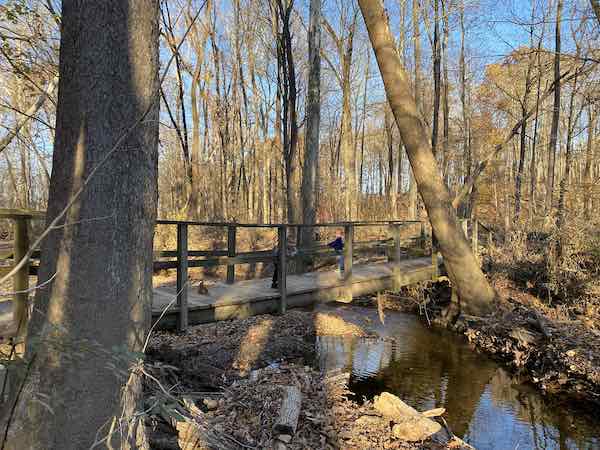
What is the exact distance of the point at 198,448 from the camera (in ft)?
12.4

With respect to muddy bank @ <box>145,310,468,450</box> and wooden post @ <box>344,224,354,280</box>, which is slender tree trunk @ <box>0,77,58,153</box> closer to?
muddy bank @ <box>145,310,468,450</box>

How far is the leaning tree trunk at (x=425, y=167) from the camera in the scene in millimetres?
9086

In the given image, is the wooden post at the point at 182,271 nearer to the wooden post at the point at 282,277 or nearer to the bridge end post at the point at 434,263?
the wooden post at the point at 282,277

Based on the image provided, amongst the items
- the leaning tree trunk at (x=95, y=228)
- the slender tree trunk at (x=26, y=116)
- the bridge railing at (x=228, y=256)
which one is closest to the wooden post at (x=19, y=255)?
the slender tree trunk at (x=26, y=116)

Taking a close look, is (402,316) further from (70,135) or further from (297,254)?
(70,135)

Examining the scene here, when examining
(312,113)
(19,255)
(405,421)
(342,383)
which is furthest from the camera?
(312,113)

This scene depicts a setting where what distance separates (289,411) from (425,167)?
6558 millimetres

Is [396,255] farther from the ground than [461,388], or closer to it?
farther from the ground

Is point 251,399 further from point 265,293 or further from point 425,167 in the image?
point 425,167

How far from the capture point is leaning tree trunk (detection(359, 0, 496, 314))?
9086 millimetres

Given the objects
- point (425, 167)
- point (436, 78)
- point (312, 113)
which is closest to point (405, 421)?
point (425, 167)

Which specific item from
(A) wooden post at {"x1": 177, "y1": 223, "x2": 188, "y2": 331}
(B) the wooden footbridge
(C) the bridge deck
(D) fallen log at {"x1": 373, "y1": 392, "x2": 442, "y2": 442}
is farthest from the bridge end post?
(A) wooden post at {"x1": 177, "y1": 223, "x2": 188, "y2": 331}

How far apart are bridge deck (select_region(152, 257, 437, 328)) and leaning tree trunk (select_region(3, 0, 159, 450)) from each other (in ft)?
8.45

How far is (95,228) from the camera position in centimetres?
243
